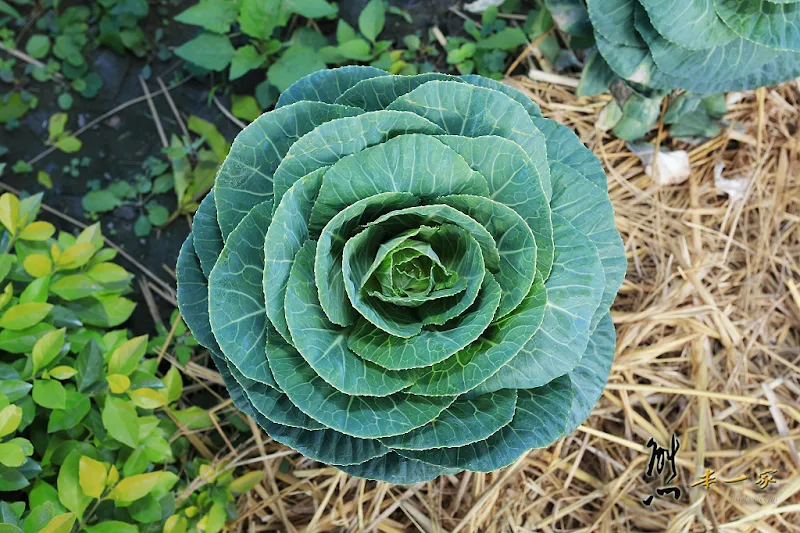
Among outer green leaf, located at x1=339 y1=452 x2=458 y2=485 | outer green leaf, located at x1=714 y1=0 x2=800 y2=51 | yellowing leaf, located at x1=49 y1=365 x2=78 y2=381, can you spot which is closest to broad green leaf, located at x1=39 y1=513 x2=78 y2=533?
yellowing leaf, located at x1=49 y1=365 x2=78 y2=381

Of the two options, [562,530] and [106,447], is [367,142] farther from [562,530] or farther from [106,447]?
[562,530]

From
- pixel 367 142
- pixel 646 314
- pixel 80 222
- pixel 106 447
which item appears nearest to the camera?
pixel 367 142

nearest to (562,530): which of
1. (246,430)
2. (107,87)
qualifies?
(246,430)

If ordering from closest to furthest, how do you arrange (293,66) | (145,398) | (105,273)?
(145,398)
(105,273)
(293,66)

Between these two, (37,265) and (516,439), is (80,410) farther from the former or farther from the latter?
(516,439)

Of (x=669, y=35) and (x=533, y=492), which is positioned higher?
(x=669, y=35)

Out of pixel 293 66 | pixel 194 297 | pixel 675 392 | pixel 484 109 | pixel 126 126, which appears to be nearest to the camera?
pixel 484 109

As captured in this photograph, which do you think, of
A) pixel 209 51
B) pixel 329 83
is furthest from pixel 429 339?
pixel 209 51
